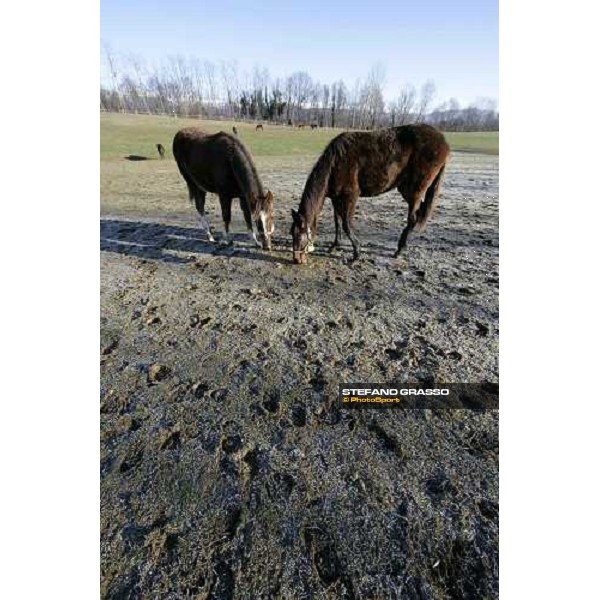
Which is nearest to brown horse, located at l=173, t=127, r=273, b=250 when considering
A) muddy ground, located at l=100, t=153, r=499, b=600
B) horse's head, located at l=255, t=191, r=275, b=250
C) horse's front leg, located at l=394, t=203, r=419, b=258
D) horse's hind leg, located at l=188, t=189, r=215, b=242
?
horse's head, located at l=255, t=191, r=275, b=250

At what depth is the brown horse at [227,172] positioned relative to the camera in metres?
4.14

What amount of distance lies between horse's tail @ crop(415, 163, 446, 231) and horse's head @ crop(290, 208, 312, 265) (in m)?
1.66

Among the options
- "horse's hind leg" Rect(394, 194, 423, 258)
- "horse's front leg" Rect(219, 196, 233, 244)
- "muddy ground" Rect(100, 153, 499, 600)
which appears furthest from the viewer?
"horse's front leg" Rect(219, 196, 233, 244)

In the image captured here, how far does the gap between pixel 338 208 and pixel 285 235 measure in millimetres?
1377

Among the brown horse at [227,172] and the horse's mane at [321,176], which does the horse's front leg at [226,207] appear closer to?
the brown horse at [227,172]

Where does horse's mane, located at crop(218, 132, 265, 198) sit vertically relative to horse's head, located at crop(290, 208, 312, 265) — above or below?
above

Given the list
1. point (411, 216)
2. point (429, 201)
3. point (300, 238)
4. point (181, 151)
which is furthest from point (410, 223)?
point (181, 151)

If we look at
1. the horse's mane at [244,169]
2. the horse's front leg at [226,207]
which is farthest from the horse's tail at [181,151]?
the horse's mane at [244,169]

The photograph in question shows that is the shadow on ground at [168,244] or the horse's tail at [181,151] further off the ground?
the horse's tail at [181,151]

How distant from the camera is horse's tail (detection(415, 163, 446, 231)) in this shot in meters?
4.13

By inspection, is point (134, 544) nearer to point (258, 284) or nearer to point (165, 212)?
point (258, 284)

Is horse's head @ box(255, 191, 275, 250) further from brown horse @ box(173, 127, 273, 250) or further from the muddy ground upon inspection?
the muddy ground

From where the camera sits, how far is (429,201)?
168 inches
